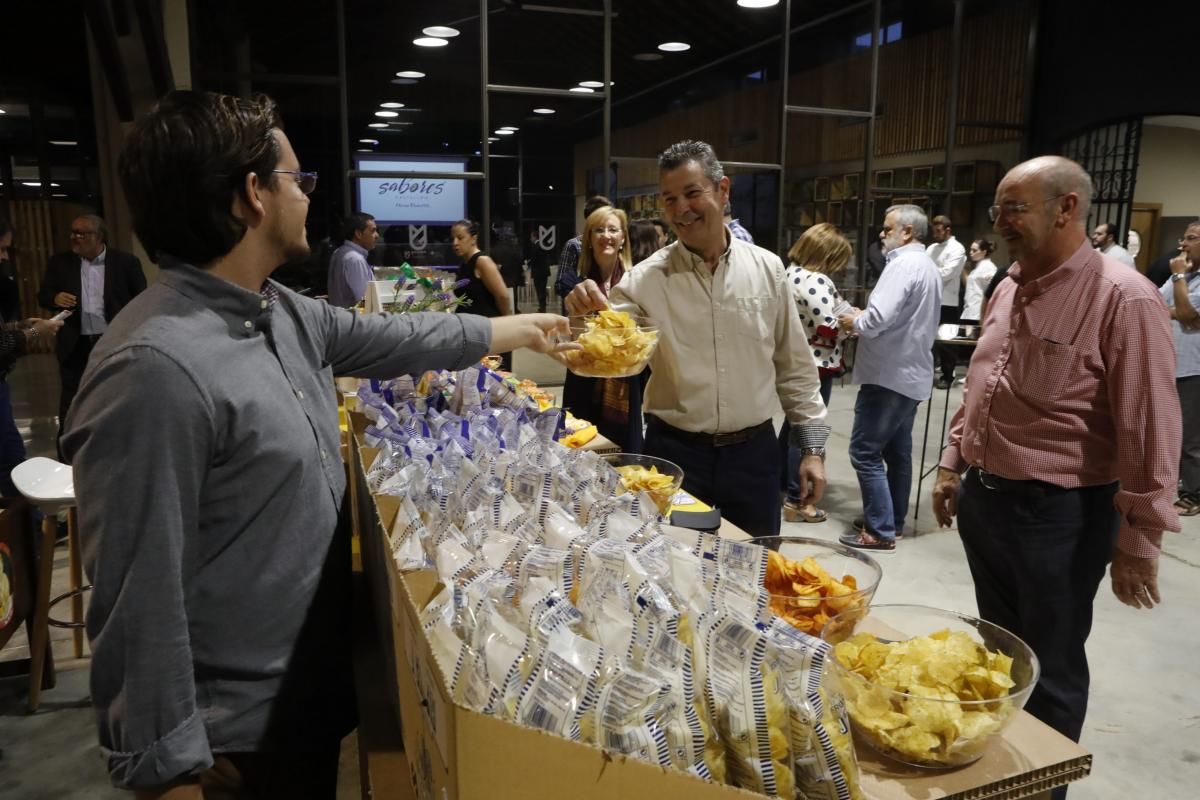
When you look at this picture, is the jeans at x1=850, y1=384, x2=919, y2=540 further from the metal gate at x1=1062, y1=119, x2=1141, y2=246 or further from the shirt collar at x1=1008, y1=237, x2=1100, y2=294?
the metal gate at x1=1062, y1=119, x2=1141, y2=246

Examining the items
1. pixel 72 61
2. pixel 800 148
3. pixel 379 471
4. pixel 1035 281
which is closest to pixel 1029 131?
pixel 800 148

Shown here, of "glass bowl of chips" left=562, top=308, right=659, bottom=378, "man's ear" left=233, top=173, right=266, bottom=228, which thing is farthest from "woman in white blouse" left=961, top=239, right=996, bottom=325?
"man's ear" left=233, top=173, right=266, bottom=228

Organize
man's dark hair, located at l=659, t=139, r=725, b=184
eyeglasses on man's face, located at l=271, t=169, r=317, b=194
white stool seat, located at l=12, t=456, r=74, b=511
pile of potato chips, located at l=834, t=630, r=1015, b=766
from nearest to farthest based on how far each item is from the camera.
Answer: pile of potato chips, located at l=834, t=630, r=1015, b=766 → eyeglasses on man's face, located at l=271, t=169, r=317, b=194 → man's dark hair, located at l=659, t=139, r=725, b=184 → white stool seat, located at l=12, t=456, r=74, b=511

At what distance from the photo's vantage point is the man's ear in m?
1.24

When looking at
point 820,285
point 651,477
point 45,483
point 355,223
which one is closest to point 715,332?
point 651,477

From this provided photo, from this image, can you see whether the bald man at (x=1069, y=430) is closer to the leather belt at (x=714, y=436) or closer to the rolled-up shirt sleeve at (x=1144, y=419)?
the rolled-up shirt sleeve at (x=1144, y=419)

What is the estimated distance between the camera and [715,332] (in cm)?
247

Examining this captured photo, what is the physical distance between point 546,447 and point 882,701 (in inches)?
31.1

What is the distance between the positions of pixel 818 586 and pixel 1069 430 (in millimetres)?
1179

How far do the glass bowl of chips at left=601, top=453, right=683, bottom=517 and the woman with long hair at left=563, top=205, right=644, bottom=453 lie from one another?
195 centimetres

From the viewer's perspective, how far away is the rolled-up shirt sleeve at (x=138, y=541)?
1.05 m

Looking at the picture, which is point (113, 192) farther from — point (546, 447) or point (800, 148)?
point (800, 148)

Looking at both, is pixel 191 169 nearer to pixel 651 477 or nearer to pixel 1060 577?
pixel 651 477

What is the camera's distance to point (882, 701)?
3.45 feet
